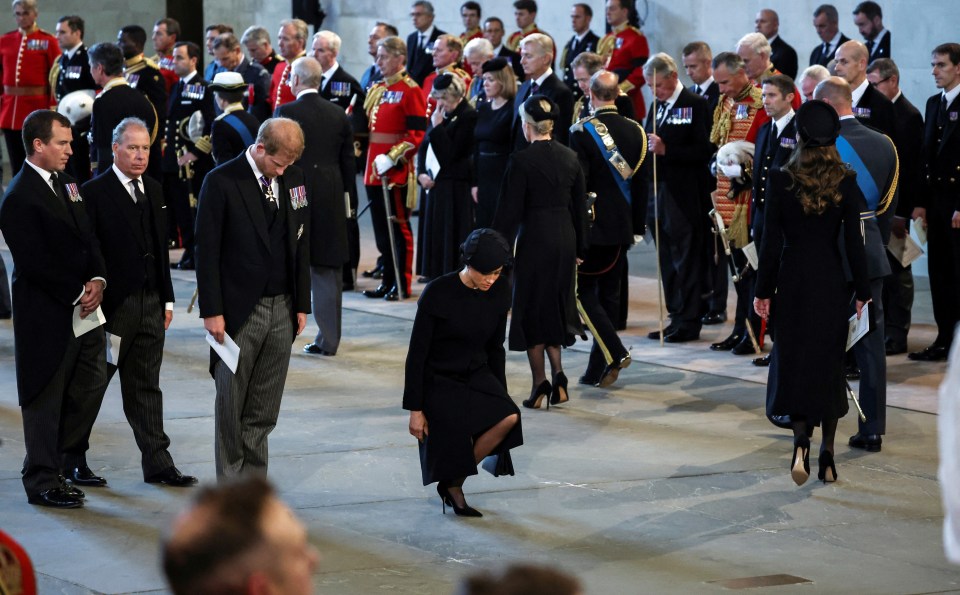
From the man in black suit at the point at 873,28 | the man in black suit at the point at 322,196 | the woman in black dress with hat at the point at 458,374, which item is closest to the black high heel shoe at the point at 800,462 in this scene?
the woman in black dress with hat at the point at 458,374

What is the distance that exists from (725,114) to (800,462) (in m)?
4.10

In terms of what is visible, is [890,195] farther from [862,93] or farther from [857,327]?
[862,93]

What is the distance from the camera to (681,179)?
36.0 feet

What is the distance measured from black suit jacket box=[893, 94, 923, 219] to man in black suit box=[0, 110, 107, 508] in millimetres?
5610

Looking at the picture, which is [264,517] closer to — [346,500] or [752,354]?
[346,500]

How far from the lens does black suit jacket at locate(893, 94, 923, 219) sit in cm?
1016

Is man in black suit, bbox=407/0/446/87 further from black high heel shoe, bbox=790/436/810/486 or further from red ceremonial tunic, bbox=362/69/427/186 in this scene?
black high heel shoe, bbox=790/436/810/486

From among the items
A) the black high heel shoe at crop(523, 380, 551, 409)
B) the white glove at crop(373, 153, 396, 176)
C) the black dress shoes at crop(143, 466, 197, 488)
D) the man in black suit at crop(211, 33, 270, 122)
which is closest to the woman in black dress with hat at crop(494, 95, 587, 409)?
the black high heel shoe at crop(523, 380, 551, 409)

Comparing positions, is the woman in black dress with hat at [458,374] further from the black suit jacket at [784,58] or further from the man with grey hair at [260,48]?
the black suit jacket at [784,58]

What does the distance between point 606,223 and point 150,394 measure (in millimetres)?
3550

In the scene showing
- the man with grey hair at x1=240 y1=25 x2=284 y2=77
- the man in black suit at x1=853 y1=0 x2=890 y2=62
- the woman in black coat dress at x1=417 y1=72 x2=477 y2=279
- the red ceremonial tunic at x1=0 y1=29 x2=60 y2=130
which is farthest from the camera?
the red ceremonial tunic at x1=0 y1=29 x2=60 y2=130

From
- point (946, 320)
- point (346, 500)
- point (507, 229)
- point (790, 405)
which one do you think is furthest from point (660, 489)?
point (946, 320)

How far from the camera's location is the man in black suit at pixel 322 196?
10422 millimetres

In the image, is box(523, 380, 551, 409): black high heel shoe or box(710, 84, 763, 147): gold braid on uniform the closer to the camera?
box(523, 380, 551, 409): black high heel shoe
